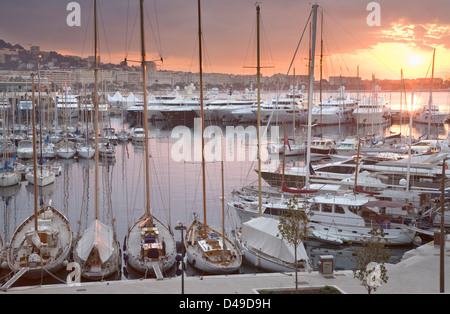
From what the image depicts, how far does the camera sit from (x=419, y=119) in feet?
274

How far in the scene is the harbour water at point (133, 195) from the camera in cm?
2290

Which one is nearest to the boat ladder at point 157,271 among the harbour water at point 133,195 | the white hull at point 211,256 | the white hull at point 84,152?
the white hull at point 211,256

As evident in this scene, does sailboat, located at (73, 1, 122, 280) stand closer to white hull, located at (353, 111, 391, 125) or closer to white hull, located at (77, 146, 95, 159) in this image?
white hull, located at (77, 146, 95, 159)

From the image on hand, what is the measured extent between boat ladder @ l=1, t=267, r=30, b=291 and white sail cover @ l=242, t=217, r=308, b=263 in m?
6.54

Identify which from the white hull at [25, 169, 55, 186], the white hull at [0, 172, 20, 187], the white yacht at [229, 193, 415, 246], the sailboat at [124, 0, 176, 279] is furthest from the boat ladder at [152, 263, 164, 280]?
the white hull at [0, 172, 20, 187]

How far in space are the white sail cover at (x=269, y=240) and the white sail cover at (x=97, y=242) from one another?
4.19 metres

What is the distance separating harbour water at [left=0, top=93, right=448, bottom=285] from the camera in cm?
2290

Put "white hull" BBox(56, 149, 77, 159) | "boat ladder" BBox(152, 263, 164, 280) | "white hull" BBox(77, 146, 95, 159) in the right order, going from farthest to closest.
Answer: "white hull" BBox(56, 149, 77, 159) → "white hull" BBox(77, 146, 95, 159) → "boat ladder" BBox(152, 263, 164, 280)

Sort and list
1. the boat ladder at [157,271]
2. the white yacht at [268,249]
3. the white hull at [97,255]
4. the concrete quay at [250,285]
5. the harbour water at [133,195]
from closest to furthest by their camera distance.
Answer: the concrete quay at [250,285]
the boat ladder at [157,271]
the white hull at [97,255]
the white yacht at [268,249]
the harbour water at [133,195]

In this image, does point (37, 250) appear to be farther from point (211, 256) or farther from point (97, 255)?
point (211, 256)

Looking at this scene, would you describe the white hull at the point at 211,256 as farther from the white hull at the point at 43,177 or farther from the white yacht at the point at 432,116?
the white yacht at the point at 432,116

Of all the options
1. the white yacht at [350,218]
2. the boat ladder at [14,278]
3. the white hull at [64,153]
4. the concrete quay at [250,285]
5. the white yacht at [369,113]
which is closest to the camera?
the concrete quay at [250,285]

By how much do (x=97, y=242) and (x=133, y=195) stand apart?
47.4 feet

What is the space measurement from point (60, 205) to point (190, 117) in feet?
200
